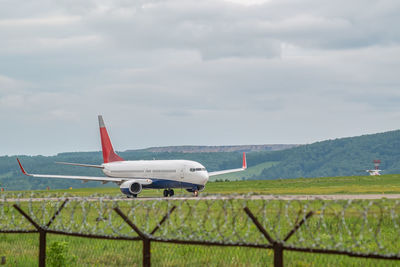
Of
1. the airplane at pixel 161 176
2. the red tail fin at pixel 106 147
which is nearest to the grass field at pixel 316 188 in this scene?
the airplane at pixel 161 176

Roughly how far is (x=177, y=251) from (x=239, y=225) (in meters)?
5.96

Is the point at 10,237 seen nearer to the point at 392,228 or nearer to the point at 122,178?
the point at 392,228

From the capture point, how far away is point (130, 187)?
5703 centimetres

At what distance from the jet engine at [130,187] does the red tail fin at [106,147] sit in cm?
1498

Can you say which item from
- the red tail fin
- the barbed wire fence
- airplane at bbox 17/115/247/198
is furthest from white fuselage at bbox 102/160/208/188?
the barbed wire fence

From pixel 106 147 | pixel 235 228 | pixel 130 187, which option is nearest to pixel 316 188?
pixel 130 187

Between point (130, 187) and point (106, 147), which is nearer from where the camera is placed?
point (130, 187)

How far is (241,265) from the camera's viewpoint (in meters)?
16.4

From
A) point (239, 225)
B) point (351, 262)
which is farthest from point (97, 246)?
point (351, 262)

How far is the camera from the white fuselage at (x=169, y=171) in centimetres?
5569

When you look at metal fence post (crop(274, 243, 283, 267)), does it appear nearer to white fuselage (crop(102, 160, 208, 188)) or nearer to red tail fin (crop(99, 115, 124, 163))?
white fuselage (crop(102, 160, 208, 188))

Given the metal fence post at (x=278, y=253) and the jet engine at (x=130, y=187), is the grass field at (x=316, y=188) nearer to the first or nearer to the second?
the jet engine at (x=130, y=187)

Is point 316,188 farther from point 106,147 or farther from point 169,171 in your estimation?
point 106,147

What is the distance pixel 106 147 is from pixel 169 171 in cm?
1880
